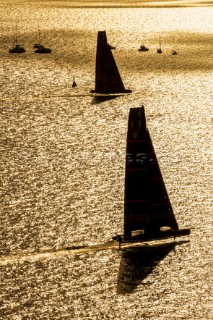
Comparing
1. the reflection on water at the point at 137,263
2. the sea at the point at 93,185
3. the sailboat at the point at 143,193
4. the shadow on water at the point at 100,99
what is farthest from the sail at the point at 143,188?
the shadow on water at the point at 100,99

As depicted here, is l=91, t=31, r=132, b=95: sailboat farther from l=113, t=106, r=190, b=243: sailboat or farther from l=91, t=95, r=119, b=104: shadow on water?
l=113, t=106, r=190, b=243: sailboat

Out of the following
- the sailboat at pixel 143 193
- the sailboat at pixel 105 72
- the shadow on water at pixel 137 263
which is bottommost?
the sailboat at pixel 105 72

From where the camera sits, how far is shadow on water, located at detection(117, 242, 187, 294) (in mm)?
35375

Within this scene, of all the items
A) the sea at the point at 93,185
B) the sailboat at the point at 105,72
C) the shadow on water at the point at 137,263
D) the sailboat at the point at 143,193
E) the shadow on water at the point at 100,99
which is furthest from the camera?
the shadow on water at the point at 100,99

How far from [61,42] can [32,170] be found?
59.2 meters

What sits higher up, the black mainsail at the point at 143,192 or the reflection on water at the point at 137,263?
the black mainsail at the point at 143,192

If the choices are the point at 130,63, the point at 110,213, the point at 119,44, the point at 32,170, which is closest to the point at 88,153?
the point at 32,170

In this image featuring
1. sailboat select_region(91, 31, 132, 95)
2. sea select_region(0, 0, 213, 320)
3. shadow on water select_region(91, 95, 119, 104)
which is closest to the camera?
sea select_region(0, 0, 213, 320)

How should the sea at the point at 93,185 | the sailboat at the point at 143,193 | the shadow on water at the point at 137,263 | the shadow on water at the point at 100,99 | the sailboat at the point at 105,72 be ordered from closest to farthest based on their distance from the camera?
the sailboat at the point at 143,193
the sea at the point at 93,185
the shadow on water at the point at 137,263
the sailboat at the point at 105,72
the shadow on water at the point at 100,99

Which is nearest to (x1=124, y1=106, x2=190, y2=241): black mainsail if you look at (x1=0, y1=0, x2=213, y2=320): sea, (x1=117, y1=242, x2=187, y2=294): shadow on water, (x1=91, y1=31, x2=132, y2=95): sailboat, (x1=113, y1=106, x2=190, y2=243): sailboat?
(x1=113, y1=106, x2=190, y2=243): sailboat

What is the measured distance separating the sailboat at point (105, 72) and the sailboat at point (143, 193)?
1266 inches

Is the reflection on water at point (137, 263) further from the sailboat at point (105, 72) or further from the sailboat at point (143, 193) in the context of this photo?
the sailboat at point (105, 72)

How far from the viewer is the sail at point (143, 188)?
33.8 meters

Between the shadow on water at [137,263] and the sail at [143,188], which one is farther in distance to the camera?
the shadow on water at [137,263]
